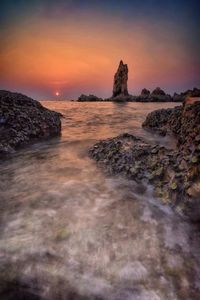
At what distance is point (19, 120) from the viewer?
679 centimetres

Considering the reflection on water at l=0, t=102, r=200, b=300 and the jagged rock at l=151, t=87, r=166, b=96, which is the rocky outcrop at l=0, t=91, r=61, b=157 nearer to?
the reflection on water at l=0, t=102, r=200, b=300

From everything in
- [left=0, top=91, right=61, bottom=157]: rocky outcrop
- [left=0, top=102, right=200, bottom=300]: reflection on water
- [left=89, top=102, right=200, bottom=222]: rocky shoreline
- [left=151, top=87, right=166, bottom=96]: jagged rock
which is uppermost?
[left=151, top=87, right=166, bottom=96]: jagged rock

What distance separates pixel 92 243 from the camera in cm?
241

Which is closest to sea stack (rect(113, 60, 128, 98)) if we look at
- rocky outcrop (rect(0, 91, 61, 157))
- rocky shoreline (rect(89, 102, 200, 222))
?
rocky outcrop (rect(0, 91, 61, 157))

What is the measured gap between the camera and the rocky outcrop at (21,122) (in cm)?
613

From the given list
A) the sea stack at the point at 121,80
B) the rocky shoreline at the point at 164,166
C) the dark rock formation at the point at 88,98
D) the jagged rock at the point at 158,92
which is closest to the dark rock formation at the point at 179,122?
the rocky shoreline at the point at 164,166

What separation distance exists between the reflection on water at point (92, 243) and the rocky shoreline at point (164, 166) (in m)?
0.21

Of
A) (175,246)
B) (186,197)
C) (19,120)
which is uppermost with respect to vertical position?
(19,120)

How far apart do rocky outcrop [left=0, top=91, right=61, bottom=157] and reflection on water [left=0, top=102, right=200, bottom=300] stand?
93.6 inches

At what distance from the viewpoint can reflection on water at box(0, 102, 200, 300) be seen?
1915mm

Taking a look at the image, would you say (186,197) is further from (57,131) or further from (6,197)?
(57,131)

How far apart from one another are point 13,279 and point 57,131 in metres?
6.74

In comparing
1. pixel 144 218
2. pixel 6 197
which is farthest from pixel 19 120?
pixel 144 218

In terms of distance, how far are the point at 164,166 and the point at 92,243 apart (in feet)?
6.24
